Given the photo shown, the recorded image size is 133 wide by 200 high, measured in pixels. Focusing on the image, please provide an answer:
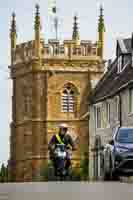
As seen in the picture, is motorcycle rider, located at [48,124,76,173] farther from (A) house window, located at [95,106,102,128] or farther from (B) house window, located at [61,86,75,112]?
(B) house window, located at [61,86,75,112]

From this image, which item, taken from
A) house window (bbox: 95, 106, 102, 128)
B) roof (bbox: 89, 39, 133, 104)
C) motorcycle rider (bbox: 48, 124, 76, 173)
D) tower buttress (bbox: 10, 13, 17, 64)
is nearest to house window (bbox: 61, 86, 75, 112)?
tower buttress (bbox: 10, 13, 17, 64)

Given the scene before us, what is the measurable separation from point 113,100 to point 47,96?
1361 inches

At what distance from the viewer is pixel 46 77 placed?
299 feet

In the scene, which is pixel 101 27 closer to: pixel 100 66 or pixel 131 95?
pixel 100 66

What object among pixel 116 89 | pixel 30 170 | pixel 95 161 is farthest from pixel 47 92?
pixel 116 89

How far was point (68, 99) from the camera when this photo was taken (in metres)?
92.7

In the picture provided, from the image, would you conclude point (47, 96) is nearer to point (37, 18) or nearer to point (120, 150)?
point (37, 18)

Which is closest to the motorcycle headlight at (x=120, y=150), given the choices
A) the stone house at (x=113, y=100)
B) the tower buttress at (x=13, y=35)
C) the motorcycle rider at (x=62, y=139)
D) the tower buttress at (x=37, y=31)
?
the motorcycle rider at (x=62, y=139)

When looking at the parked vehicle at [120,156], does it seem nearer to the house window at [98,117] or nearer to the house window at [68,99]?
the house window at [98,117]

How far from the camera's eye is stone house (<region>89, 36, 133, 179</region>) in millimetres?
52625

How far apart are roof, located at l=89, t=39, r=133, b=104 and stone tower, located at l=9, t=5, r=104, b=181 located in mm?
24725

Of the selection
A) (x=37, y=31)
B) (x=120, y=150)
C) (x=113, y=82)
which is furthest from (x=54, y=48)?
(x=120, y=150)

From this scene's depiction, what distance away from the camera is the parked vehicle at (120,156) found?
25484 millimetres

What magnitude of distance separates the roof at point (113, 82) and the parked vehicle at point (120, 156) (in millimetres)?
23250
